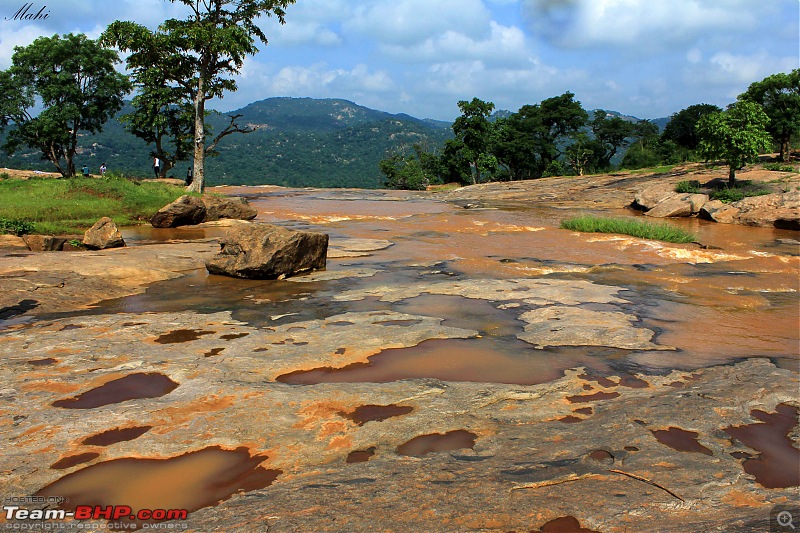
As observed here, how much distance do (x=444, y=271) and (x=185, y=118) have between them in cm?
2522

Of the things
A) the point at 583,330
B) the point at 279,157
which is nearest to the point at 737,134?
the point at 583,330

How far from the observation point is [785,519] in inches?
99.2

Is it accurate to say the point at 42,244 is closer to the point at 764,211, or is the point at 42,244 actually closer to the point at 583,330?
the point at 583,330

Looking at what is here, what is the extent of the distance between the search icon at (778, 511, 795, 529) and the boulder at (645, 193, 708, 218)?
22.4m

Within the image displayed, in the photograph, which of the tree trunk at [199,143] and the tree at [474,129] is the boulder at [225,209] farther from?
the tree at [474,129]

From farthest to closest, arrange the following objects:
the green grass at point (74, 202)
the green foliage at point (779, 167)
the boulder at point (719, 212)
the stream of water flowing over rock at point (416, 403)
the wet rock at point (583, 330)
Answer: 1. the green foliage at point (779, 167)
2. the boulder at point (719, 212)
3. the green grass at point (74, 202)
4. the wet rock at point (583, 330)
5. the stream of water flowing over rock at point (416, 403)

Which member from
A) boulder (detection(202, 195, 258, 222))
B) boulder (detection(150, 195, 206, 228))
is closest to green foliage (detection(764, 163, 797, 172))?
boulder (detection(202, 195, 258, 222))

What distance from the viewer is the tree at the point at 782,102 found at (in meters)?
27.8

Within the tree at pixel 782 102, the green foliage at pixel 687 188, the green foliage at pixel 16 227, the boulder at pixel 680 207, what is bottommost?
A: the boulder at pixel 680 207

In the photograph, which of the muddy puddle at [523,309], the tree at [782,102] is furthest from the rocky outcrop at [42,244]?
the tree at [782,102]

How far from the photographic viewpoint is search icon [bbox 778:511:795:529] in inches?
96.7

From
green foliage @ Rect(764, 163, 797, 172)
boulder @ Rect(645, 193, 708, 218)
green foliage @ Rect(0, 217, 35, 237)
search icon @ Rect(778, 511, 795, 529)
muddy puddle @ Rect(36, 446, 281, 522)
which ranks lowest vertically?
muddy puddle @ Rect(36, 446, 281, 522)

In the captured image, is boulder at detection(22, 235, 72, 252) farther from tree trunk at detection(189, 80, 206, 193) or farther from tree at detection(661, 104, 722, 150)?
tree at detection(661, 104, 722, 150)

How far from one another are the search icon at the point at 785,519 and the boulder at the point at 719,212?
21.4m
